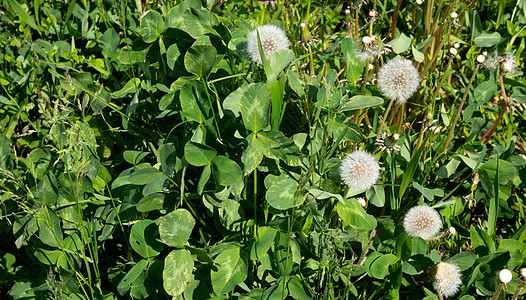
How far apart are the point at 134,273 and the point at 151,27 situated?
943 mm

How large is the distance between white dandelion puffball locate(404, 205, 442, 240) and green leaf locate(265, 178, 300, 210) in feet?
1.46

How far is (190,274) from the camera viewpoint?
161 centimetres

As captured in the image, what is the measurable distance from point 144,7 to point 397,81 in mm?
1290

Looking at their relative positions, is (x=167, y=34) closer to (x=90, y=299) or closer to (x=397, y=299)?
(x=90, y=299)

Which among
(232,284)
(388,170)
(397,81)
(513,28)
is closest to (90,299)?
(232,284)

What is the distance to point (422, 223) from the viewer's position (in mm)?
1750

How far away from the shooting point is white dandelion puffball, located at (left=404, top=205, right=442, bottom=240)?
1.75 metres

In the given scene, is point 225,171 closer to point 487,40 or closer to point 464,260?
point 464,260

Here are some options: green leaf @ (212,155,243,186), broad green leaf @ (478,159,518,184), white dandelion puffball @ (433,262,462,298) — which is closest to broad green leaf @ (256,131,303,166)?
green leaf @ (212,155,243,186)

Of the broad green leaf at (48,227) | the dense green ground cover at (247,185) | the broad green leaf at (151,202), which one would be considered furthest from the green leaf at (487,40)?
the broad green leaf at (48,227)

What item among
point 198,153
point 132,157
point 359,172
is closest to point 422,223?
point 359,172

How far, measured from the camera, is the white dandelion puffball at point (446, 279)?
1639 millimetres

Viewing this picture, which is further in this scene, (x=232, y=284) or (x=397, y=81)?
(x=397, y=81)

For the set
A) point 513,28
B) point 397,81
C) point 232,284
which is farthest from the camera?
point 513,28
